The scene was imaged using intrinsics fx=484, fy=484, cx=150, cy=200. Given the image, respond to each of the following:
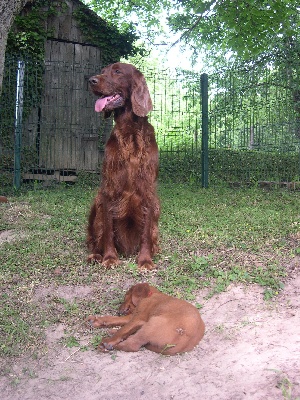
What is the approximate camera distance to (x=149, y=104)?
476 centimetres

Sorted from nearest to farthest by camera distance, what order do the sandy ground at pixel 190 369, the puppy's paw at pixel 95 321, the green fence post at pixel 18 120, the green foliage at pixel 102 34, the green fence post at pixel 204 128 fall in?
1. the sandy ground at pixel 190 369
2. the puppy's paw at pixel 95 321
3. the green fence post at pixel 18 120
4. the green fence post at pixel 204 128
5. the green foliage at pixel 102 34

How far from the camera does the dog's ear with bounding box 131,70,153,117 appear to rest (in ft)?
15.3

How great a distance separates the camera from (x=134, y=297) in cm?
362

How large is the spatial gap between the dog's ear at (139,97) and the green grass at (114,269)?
1.50 meters

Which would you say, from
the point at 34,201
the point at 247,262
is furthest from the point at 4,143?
the point at 247,262

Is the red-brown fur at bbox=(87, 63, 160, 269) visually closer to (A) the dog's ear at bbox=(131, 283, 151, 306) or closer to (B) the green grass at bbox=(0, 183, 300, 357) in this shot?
(B) the green grass at bbox=(0, 183, 300, 357)

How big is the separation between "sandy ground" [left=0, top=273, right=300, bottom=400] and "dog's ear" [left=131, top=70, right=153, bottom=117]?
6.88 feet

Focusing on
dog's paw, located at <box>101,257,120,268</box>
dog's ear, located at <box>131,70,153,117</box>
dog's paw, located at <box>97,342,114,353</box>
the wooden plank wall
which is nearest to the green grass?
dog's paw, located at <box>101,257,120,268</box>

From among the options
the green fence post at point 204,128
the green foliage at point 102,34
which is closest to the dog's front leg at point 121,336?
the green fence post at point 204,128

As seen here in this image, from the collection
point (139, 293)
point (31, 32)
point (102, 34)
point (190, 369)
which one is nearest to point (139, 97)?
point (139, 293)

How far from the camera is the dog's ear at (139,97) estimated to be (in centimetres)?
467

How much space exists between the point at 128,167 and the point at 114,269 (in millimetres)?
996

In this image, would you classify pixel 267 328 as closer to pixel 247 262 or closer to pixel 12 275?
pixel 247 262

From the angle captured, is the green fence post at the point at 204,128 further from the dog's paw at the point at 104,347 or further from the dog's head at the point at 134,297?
the dog's paw at the point at 104,347
